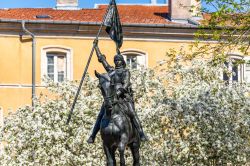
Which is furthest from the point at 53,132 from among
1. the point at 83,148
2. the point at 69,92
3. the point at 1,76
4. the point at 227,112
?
the point at 1,76

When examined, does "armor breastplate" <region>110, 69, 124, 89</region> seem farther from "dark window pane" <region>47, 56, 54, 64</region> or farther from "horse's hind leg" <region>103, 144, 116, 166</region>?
"dark window pane" <region>47, 56, 54, 64</region>

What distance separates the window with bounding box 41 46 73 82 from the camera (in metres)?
39.2

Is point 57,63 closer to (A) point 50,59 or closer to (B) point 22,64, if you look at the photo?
(A) point 50,59

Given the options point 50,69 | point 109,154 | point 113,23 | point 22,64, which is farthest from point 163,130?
point 22,64

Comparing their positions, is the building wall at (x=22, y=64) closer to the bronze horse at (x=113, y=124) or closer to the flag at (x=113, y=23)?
the flag at (x=113, y=23)

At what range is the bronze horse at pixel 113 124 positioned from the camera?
50.8 ft

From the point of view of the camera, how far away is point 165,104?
2567cm

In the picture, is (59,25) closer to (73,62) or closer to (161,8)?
(73,62)

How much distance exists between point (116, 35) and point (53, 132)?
9347mm

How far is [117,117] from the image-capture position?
15.5 metres

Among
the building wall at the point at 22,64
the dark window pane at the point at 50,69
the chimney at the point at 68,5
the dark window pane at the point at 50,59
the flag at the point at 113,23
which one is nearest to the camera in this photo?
the flag at the point at 113,23

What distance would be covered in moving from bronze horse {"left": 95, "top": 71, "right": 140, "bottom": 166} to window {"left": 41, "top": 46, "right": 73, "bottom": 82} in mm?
23492

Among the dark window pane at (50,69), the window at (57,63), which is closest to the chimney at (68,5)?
the window at (57,63)

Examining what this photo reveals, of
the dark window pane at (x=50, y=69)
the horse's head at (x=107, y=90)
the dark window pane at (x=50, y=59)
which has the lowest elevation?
the horse's head at (x=107, y=90)
